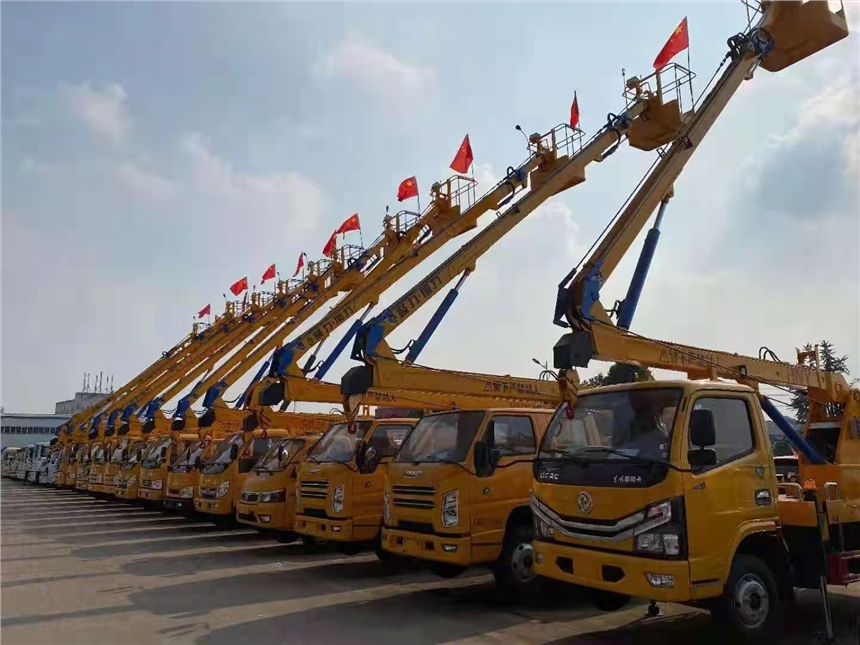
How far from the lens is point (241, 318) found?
27.3 metres

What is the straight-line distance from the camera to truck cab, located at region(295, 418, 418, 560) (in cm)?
950

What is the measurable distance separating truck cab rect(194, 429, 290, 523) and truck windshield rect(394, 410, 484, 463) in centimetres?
535

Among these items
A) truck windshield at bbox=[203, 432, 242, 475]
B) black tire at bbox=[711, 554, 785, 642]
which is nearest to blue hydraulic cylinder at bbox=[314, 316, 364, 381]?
truck windshield at bbox=[203, 432, 242, 475]

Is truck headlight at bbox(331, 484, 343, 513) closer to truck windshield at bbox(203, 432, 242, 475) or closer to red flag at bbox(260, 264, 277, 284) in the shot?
truck windshield at bbox(203, 432, 242, 475)

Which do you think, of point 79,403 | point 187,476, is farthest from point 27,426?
point 187,476

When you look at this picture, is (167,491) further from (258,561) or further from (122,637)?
(122,637)

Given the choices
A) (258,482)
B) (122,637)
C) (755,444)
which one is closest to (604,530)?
(755,444)

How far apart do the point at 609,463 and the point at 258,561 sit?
6640 mm

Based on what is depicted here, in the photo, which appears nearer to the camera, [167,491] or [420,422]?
[420,422]

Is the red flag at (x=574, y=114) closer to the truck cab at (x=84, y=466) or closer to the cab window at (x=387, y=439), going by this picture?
the cab window at (x=387, y=439)

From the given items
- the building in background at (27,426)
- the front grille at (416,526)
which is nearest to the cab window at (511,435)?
the front grille at (416,526)

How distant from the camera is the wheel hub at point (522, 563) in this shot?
7664 mm

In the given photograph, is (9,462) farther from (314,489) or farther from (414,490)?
(414,490)

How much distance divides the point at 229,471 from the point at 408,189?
887 centimetres
